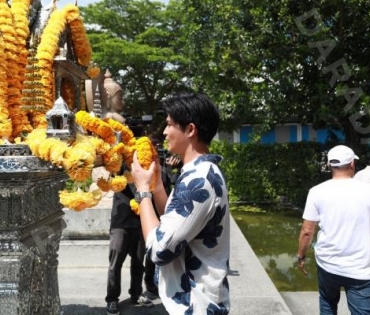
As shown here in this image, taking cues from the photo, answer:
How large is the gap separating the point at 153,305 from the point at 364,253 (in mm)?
2313

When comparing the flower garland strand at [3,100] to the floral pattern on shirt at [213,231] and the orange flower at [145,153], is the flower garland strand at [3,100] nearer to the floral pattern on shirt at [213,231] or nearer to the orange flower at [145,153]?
the orange flower at [145,153]

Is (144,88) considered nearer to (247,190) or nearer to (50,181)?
(247,190)

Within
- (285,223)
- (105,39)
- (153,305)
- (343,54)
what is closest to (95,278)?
(153,305)

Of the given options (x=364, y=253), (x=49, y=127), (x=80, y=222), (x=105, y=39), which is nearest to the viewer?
(x=49, y=127)

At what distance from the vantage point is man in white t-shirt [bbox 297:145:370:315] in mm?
3404

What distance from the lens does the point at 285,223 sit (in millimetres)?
11531

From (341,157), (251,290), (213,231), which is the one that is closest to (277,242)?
(251,290)

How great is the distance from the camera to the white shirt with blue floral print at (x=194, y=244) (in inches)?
77.0

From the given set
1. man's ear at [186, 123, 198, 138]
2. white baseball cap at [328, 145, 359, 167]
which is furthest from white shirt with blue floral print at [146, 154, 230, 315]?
white baseball cap at [328, 145, 359, 167]

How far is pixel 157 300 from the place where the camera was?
5.07m

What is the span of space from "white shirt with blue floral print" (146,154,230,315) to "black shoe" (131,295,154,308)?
2.94 m

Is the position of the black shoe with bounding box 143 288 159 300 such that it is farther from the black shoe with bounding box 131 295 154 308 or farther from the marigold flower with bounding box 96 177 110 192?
the marigold flower with bounding box 96 177 110 192

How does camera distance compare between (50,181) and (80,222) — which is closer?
(50,181)

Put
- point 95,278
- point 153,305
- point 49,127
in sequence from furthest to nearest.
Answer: point 95,278 → point 153,305 → point 49,127
